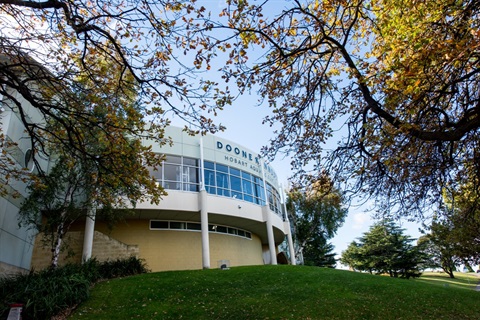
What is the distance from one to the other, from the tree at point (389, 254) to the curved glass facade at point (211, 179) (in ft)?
55.0

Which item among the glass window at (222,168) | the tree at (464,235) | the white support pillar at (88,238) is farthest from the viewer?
the glass window at (222,168)

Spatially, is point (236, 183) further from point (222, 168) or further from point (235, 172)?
point (222, 168)

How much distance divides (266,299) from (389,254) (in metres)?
29.4

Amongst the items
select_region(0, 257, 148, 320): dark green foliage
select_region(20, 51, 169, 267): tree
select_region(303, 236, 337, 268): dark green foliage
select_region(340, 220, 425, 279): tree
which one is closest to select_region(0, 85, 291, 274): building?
select_region(20, 51, 169, 267): tree

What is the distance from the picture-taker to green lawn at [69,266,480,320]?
34.3 feet

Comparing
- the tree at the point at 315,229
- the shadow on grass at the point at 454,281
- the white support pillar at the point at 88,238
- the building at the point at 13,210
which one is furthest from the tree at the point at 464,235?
the building at the point at 13,210

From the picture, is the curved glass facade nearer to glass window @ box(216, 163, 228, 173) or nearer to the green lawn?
glass window @ box(216, 163, 228, 173)

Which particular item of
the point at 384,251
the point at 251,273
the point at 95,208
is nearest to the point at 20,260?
the point at 95,208

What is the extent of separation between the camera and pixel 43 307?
9945 mm

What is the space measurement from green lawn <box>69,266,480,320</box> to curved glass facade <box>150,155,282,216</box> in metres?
7.33

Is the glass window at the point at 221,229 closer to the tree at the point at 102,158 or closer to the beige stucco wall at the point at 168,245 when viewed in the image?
the beige stucco wall at the point at 168,245

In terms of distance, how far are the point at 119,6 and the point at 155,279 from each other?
11621 millimetres

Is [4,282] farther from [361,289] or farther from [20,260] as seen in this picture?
[361,289]

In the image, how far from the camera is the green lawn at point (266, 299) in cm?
1046
